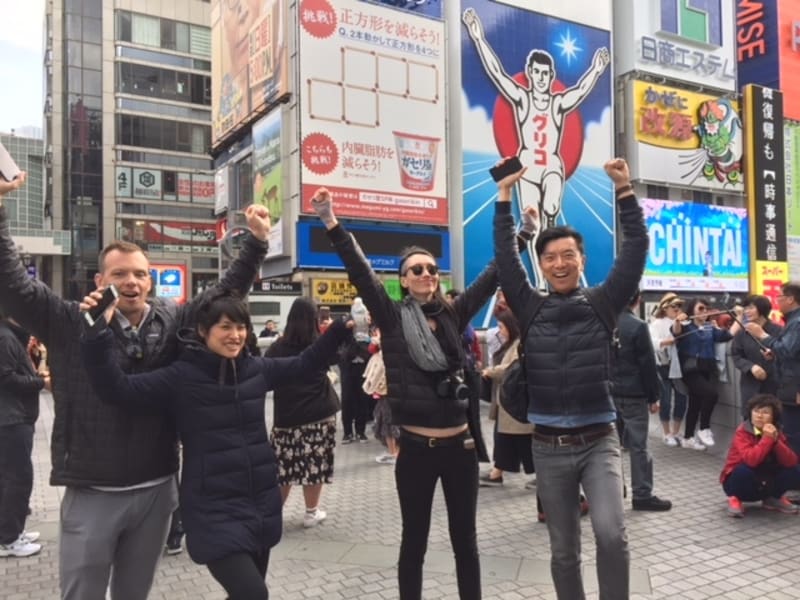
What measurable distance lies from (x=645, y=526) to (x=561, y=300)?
3095 millimetres

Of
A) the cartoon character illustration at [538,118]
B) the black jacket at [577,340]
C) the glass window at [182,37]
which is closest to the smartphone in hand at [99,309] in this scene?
the black jacket at [577,340]

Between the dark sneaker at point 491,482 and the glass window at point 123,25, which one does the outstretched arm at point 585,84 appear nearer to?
the dark sneaker at point 491,482

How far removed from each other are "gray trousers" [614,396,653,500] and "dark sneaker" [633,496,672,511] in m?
0.03

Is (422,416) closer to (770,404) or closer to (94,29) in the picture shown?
(770,404)

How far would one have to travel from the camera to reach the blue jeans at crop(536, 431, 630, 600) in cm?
293

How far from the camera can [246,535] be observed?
261 cm

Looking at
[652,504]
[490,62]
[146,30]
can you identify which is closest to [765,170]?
[490,62]

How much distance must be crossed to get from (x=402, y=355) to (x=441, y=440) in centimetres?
46

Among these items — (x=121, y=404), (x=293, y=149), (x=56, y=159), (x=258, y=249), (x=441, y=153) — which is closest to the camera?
(x=121, y=404)

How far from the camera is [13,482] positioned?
4855mm

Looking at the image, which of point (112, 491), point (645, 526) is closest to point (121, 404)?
point (112, 491)

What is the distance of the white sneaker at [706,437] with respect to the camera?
8.42m

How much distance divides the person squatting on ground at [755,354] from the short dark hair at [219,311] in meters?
5.35

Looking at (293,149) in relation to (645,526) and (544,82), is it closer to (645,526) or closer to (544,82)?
(544,82)
